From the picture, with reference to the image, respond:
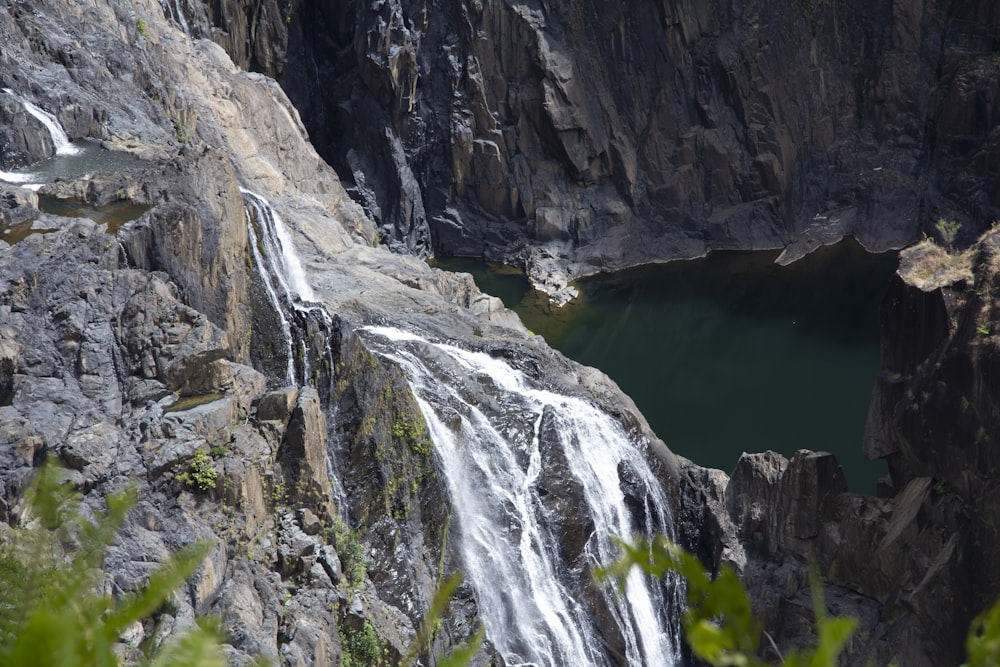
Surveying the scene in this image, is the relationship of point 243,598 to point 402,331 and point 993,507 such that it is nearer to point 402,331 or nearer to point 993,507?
point 402,331

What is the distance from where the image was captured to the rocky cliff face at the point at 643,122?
43.7m

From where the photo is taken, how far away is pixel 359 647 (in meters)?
15.5

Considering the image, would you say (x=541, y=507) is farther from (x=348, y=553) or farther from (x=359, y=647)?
(x=359, y=647)

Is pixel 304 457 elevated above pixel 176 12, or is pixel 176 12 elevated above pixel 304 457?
pixel 176 12

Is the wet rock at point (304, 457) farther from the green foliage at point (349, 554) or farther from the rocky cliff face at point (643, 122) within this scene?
the rocky cliff face at point (643, 122)

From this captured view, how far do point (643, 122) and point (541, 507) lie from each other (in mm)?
31034

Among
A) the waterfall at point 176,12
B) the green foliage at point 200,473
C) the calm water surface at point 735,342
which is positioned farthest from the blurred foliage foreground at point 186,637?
the waterfall at point 176,12

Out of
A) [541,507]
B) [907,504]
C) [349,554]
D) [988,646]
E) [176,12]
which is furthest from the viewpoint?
[176,12]

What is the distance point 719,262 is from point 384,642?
106 ft

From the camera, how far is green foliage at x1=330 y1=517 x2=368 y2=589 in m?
16.5

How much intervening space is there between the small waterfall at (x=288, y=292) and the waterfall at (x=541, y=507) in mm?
2174

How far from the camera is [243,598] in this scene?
46.1 ft

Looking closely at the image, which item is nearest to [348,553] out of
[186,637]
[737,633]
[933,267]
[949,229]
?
[933,267]

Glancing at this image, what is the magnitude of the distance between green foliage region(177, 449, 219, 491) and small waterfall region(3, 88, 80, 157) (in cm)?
1157
